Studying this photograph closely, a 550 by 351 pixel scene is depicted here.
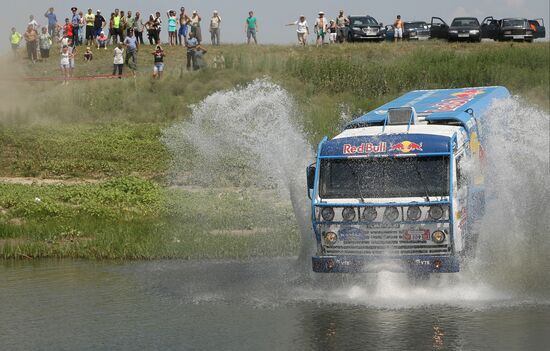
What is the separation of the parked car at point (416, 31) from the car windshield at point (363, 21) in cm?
355

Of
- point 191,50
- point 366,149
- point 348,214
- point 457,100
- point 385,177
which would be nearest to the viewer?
point 348,214

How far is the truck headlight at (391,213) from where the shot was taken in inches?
650

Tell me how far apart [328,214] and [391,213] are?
0.99 meters

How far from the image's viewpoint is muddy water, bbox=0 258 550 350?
46.7 ft

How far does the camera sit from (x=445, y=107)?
20.4 metres

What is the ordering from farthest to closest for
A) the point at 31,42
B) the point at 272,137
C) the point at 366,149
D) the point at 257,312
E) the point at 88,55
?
the point at 88,55
the point at 31,42
the point at 272,137
the point at 366,149
the point at 257,312

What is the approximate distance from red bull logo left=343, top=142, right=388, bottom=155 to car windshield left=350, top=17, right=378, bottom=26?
37150 millimetres

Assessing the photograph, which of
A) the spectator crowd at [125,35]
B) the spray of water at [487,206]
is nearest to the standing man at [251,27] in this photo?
the spectator crowd at [125,35]

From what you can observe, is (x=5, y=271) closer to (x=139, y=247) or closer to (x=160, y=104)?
(x=139, y=247)

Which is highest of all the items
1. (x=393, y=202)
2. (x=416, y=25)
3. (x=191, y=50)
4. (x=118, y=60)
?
(x=416, y=25)

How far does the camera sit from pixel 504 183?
779 inches

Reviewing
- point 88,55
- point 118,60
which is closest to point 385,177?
point 118,60

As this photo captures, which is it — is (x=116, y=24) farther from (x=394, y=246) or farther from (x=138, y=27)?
(x=394, y=246)

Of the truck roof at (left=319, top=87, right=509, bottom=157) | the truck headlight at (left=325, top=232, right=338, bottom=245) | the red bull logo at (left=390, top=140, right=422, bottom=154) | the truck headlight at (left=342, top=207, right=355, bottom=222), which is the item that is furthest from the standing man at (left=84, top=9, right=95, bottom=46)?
the truck headlight at (left=342, top=207, right=355, bottom=222)
